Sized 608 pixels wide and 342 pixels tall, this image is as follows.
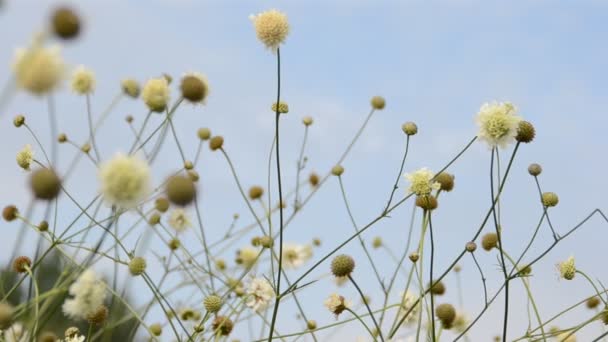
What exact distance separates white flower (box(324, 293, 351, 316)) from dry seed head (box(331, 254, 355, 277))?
118 millimetres

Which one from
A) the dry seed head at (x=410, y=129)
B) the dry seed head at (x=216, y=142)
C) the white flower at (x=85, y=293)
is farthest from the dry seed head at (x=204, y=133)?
the white flower at (x=85, y=293)

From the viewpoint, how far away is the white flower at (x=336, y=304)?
2.44m

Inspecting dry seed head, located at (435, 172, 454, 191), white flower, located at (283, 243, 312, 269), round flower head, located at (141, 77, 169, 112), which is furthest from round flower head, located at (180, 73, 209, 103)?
white flower, located at (283, 243, 312, 269)

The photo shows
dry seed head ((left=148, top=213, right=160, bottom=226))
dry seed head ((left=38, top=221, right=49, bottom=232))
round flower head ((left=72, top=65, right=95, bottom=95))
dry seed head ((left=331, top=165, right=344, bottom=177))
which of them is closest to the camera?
dry seed head ((left=38, top=221, right=49, bottom=232))

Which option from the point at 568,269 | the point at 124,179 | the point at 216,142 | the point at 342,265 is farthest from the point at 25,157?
the point at 568,269

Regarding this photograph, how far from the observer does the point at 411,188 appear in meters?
2.34

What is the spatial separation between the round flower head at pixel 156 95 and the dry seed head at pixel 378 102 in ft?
4.14

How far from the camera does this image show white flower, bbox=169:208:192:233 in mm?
3135

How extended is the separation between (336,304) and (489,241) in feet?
1.86

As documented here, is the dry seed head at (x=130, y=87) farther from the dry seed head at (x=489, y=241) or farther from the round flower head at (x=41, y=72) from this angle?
the dry seed head at (x=489, y=241)

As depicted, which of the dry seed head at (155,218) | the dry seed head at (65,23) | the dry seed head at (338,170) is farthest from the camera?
Answer: the dry seed head at (338,170)

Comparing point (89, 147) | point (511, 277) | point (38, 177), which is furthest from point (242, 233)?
point (38, 177)

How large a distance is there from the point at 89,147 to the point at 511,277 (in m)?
1.49

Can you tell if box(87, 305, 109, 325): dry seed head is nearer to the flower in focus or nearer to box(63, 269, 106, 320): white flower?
box(63, 269, 106, 320): white flower
